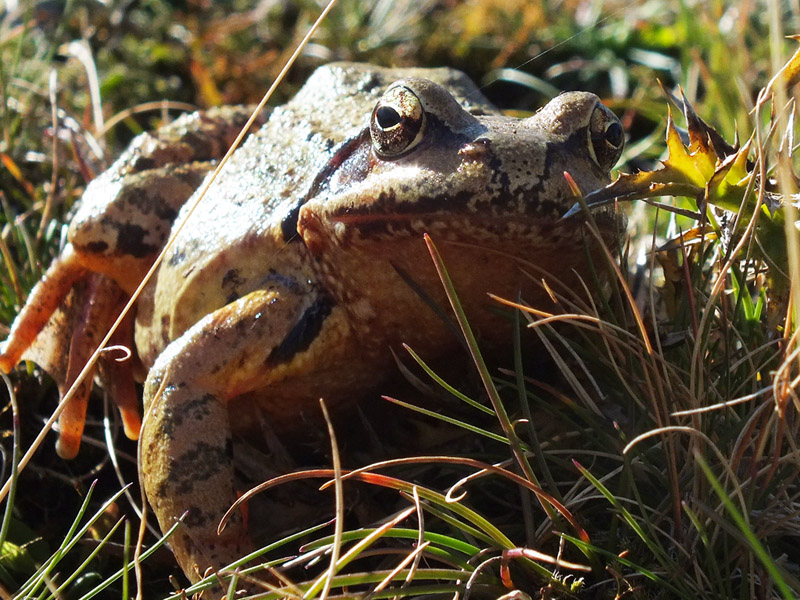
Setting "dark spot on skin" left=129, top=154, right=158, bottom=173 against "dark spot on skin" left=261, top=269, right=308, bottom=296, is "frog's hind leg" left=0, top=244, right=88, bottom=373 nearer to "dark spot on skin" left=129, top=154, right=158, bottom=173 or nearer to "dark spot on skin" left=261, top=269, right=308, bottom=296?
"dark spot on skin" left=129, top=154, right=158, bottom=173

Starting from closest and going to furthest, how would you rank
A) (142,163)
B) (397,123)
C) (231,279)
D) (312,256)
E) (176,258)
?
(397,123) < (312,256) < (231,279) < (176,258) < (142,163)

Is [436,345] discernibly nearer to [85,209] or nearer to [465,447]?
[465,447]

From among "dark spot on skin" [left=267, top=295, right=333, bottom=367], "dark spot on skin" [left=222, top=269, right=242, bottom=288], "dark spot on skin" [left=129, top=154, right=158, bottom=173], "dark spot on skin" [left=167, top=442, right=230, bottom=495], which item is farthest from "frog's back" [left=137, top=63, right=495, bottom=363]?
"dark spot on skin" [left=167, top=442, right=230, bottom=495]

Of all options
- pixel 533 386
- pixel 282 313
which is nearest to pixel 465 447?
pixel 533 386

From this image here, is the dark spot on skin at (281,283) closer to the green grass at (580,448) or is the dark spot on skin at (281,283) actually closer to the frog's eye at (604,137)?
the green grass at (580,448)

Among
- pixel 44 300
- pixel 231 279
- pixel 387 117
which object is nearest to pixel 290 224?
pixel 231 279

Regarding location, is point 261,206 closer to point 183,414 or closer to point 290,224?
point 290,224

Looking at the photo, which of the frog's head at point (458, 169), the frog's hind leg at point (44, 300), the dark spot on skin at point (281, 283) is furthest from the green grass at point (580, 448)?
the dark spot on skin at point (281, 283)
